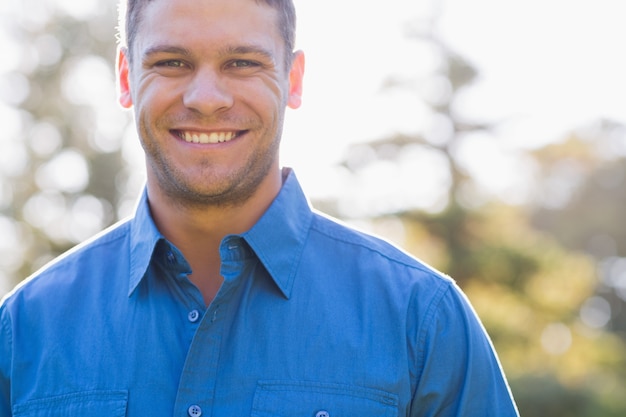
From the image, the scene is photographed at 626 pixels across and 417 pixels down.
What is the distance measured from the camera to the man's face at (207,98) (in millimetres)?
2443

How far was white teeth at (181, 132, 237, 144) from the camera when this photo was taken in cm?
246

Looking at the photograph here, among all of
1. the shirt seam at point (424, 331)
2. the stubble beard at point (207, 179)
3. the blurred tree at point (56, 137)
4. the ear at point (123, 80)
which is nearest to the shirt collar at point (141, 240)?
the stubble beard at point (207, 179)

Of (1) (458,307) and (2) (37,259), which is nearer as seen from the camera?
(1) (458,307)

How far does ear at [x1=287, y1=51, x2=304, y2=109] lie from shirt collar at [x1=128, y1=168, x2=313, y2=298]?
0.75 feet

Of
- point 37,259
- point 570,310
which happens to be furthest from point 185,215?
point 37,259

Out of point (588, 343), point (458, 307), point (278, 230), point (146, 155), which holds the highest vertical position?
point (146, 155)

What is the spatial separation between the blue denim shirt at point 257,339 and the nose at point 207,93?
0.34 meters

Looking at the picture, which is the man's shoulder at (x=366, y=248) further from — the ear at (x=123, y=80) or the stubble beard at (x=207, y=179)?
the ear at (x=123, y=80)

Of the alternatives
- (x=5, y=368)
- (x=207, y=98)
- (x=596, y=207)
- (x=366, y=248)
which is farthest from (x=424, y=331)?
(x=596, y=207)

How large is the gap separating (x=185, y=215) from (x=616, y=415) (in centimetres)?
849

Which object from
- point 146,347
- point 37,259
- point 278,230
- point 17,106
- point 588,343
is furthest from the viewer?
point 17,106

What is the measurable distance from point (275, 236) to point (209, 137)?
0.32 metres

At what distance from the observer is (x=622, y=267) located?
29938 millimetres

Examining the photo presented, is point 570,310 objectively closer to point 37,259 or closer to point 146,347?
point 37,259
